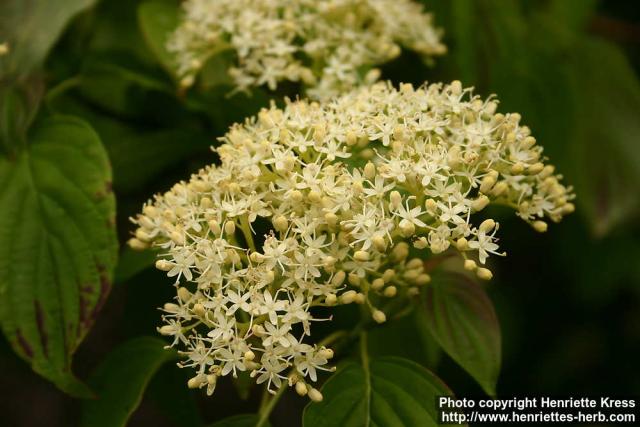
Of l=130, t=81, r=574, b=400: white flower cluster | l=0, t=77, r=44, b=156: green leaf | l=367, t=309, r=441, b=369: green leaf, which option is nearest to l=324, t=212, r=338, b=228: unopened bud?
l=130, t=81, r=574, b=400: white flower cluster

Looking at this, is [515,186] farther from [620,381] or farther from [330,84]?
[620,381]

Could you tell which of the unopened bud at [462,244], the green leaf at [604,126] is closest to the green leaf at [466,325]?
the unopened bud at [462,244]

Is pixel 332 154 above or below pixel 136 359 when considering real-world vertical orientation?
above

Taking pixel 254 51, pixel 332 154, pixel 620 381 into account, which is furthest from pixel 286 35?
pixel 620 381

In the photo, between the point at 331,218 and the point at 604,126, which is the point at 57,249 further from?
the point at 604,126

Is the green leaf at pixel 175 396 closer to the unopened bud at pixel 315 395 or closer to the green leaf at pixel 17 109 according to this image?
the unopened bud at pixel 315 395
